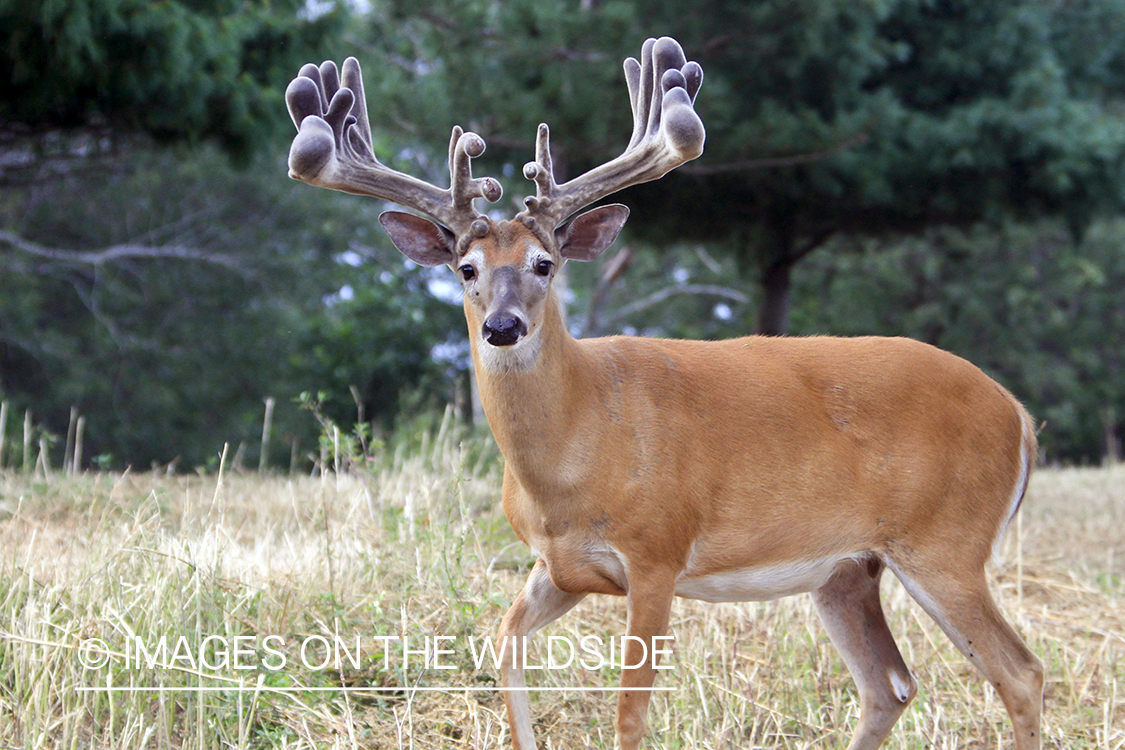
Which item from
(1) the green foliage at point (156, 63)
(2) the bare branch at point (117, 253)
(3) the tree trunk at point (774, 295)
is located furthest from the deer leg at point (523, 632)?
(2) the bare branch at point (117, 253)

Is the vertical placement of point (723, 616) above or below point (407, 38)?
below

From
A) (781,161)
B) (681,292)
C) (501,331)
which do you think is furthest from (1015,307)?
(501,331)

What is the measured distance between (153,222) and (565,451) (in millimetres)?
17690

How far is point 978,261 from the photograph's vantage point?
23312 mm

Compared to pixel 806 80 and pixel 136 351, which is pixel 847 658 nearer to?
pixel 806 80

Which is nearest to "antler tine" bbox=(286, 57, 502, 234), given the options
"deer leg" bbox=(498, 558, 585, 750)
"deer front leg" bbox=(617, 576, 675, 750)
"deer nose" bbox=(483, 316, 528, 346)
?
"deer nose" bbox=(483, 316, 528, 346)

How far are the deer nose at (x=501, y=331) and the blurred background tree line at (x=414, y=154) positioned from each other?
9.05 ft

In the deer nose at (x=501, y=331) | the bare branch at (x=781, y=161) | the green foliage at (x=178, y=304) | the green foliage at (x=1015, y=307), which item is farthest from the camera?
the green foliage at (x=1015, y=307)

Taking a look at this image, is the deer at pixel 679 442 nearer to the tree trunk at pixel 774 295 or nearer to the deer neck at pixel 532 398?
the deer neck at pixel 532 398

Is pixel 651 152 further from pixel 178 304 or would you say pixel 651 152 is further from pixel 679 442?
pixel 178 304

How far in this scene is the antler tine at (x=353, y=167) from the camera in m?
3.60

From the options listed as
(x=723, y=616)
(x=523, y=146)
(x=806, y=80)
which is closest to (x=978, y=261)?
(x=806, y=80)

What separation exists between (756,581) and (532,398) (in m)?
0.96

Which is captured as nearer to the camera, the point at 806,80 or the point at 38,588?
the point at 38,588
